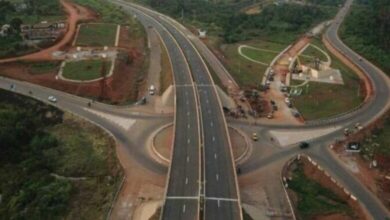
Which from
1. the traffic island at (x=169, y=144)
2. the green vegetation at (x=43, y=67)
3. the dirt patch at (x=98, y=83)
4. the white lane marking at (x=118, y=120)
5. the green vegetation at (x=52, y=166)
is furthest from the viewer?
the green vegetation at (x=43, y=67)

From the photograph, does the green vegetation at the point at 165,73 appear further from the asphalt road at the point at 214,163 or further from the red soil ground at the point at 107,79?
the red soil ground at the point at 107,79

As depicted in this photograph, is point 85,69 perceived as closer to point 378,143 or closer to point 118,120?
point 118,120

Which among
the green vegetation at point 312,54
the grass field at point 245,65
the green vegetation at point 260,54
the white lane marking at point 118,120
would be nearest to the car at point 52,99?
the white lane marking at point 118,120

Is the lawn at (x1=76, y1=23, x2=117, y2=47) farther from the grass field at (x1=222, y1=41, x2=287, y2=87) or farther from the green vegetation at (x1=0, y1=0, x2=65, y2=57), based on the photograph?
the grass field at (x1=222, y1=41, x2=287, y2=87)

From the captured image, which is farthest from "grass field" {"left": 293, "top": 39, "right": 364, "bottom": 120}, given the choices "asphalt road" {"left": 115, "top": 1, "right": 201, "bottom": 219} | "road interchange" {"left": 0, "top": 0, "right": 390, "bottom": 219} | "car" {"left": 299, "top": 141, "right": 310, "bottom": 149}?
"asphalt road" {"left": 115, "top": 1, "right": 201, "bottom": 219}

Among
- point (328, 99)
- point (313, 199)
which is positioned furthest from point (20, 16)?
point (313, 199)

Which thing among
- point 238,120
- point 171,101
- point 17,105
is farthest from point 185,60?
point 17,105
